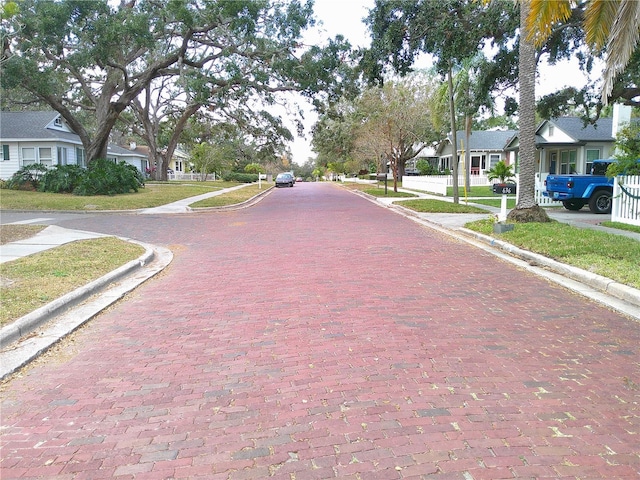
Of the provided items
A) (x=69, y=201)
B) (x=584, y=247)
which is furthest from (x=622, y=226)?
(x=69, y=201)

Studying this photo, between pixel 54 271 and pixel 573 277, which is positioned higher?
pixel 54 271

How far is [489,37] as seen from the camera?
18281 mm

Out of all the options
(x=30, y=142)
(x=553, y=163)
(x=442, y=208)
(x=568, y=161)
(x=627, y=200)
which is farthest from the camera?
(x=30, y=142)

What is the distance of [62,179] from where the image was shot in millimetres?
27281

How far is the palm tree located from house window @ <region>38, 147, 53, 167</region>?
1352 inches

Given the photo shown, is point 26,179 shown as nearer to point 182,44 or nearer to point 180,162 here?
point 182,44

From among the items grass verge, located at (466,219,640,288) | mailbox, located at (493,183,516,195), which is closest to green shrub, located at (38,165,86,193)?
grass verge, located at (466,219,640,288)

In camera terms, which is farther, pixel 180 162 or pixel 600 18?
pixel 180 162

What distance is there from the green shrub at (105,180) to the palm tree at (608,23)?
918 inches

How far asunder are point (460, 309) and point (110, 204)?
19.4m

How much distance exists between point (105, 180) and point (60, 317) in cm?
2250

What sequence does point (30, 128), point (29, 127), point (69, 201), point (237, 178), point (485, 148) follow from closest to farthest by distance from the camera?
point (69, 201), point (30, 128), point (29, 127), point (485, 148), point (237, 178)

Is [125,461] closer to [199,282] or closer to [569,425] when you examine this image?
[569,425]

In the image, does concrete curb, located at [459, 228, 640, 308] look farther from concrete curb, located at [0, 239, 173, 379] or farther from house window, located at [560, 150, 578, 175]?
house window, located at [560, 150, 578, 175]
